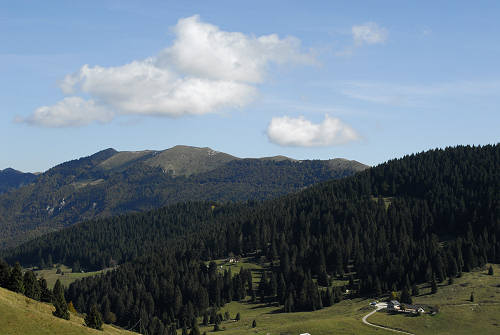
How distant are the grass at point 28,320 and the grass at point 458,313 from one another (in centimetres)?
8404

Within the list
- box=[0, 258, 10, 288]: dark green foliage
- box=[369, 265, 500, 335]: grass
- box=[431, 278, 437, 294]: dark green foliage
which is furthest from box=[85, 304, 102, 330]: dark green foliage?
box=[431, 278, 437, 294]: dark green foliage

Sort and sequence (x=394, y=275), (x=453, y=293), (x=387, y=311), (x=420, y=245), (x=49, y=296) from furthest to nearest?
1. (x=420, y=245)
2. (x=394, y=275)
3. (x=453, y=293)
4. (x=387, y=311)
5. (x=49, y=296)

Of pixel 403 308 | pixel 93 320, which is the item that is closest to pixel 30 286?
pixel 93 320

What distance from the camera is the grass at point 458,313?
12688cm

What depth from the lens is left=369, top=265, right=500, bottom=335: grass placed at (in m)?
127

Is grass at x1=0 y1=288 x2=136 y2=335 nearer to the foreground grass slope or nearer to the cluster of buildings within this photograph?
the foreground grass slope

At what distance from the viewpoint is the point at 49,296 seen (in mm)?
94750

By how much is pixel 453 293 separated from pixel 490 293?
10.5 meters

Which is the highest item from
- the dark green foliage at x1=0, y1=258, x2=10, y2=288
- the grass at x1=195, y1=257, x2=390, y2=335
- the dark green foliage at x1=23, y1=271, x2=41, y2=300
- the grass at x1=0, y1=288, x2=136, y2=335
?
the dark green foliage at x1=0, y1=258, x2=10, y2=288

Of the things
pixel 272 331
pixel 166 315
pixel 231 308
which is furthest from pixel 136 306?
pixel 272 331

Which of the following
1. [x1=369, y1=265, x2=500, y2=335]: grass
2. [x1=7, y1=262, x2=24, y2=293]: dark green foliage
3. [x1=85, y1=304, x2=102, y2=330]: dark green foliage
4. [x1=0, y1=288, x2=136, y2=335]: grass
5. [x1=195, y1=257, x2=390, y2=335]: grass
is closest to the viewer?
[x1=0, y1=288, x2=136, y2=335]: grass

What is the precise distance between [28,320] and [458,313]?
10934cm

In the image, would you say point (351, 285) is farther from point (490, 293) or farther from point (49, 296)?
point (49, 296)

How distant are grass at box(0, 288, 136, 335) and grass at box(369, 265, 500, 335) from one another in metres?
84.0
